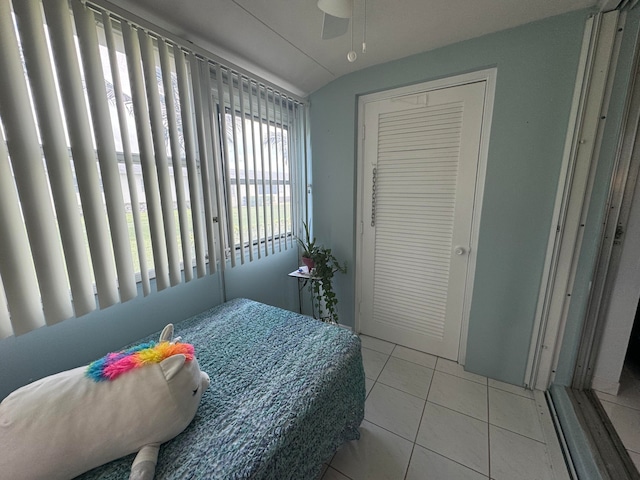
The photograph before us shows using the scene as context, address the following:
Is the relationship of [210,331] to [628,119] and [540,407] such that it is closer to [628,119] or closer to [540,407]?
[540,407]

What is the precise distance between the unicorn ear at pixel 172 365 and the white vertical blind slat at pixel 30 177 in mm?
608

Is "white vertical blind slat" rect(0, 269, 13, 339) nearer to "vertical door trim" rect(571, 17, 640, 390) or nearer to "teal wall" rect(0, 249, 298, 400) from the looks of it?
"teal wall" rect(0, 249, 298, 400)

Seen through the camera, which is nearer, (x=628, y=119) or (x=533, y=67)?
(x=628, y=119)

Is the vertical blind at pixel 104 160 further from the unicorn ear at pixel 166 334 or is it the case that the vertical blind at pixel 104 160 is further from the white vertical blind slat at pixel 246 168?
the unicorn ear at pixel 166 334

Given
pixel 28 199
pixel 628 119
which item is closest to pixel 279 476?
pixel 28 199

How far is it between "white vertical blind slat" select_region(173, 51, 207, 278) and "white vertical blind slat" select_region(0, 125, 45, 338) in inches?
24.3

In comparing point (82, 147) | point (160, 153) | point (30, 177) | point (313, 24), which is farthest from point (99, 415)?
point (313, 24)

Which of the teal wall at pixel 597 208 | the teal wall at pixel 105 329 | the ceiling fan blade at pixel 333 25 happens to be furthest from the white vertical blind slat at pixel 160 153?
the teal wall at pixel 597 208

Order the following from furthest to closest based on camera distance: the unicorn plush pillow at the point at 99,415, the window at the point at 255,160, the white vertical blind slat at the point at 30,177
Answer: the window at the point at 255,160
the white vertical blind slat at the point at 30,177
the unicorn plush pillow at the point at 99,415

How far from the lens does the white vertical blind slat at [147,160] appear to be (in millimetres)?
1174

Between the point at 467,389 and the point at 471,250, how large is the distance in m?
0.97

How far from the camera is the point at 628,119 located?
1.28 meters

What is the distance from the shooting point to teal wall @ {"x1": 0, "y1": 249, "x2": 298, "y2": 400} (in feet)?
3.44

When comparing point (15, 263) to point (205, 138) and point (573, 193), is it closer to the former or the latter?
point (205, 138)
